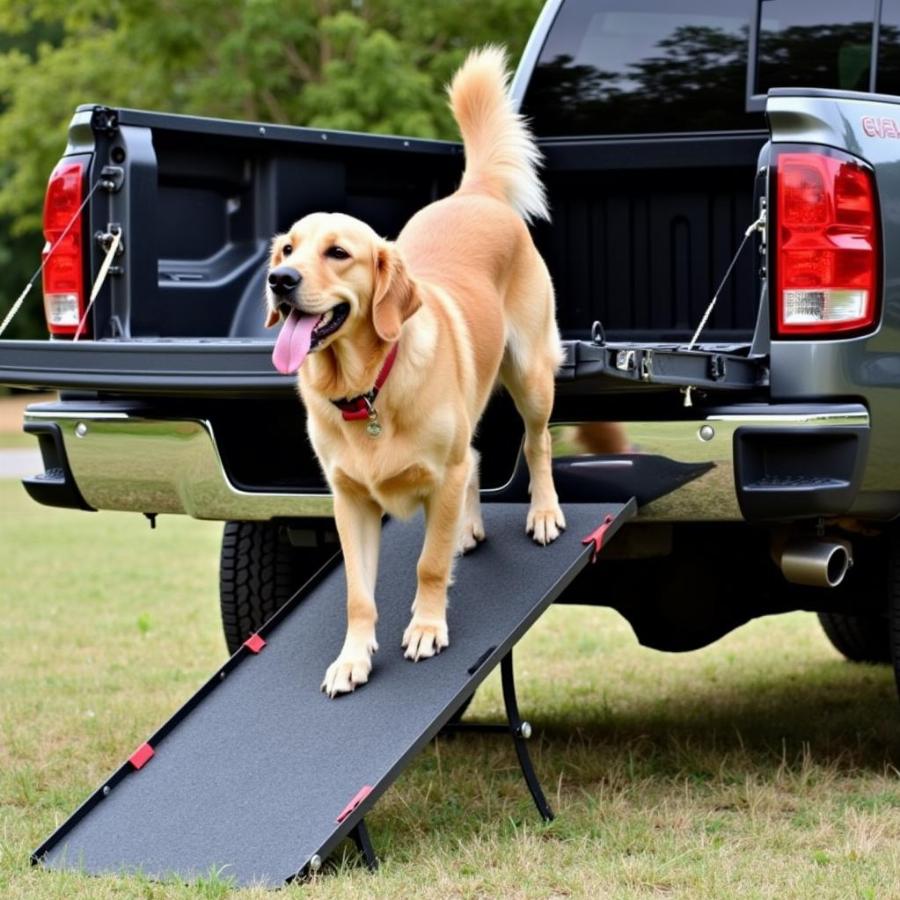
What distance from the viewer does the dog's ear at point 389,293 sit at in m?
4.29

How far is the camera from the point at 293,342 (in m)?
4.17

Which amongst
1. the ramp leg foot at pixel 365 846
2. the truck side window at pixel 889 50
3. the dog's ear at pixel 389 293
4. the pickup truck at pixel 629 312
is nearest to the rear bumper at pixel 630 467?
the pickup truck at pixel 629 312

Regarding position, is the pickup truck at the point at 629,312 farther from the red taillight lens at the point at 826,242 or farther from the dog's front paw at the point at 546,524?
the dog's front paw at the point at 546,524

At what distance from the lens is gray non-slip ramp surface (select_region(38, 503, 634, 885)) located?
4.05 meters

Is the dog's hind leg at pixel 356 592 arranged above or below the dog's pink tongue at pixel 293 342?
below

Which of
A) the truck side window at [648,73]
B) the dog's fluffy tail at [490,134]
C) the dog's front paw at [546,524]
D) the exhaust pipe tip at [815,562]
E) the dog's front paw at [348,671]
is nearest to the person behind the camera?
the dog's front paw at [348,671]

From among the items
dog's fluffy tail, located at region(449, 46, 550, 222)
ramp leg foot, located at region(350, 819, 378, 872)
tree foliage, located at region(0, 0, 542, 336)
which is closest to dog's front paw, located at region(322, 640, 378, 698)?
ramp leg foot, located at region(350, 819, 378, 872)

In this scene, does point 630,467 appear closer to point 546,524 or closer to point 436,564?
point 546,524

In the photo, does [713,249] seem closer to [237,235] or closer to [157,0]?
[237,235]

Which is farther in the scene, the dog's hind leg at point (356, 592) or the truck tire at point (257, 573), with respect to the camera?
the truck tire at point (257, 573)

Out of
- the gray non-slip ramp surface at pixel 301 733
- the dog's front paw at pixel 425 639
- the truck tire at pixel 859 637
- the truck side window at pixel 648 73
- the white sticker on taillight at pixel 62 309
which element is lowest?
the truck tire at pixel 859 637

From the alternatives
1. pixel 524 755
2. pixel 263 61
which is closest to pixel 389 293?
pixel 524 755

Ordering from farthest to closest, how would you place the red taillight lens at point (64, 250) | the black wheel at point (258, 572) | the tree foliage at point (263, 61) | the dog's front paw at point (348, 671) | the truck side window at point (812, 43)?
the tree foliage at point (263, 61), the truck side window at point (812, 43), the black wheel at point (258, 572), the red taillight lens at point (64, 250), the dog's front paw at point (348, 671)

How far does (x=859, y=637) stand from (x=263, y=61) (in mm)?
15589
